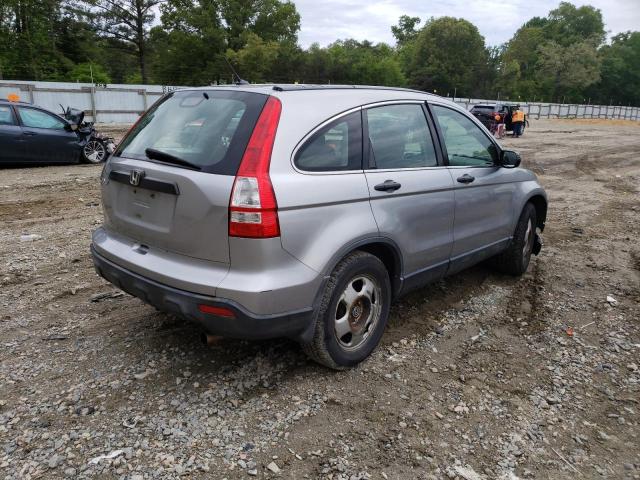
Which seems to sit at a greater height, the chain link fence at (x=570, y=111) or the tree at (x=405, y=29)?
the tree at (x=405, y=29)

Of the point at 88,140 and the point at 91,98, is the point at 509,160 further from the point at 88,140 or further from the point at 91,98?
the point at 91,98

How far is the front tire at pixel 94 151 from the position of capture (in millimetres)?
12938

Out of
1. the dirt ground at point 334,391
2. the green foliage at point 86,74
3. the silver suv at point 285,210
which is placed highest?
the green foliage at point 86,74

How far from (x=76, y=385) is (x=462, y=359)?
8.56ft

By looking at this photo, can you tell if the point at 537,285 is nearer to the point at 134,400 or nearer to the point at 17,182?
the point at 134,400

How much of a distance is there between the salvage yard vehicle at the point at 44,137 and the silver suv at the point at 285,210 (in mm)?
9551

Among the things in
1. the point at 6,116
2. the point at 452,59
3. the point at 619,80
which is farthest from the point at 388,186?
the point at 619,80

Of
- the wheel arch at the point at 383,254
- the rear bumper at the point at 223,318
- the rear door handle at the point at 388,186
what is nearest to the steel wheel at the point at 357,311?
the wheel arch at the point at 383,254

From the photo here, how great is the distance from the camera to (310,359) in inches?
142

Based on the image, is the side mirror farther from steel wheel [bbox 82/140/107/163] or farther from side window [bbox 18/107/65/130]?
steel wheel [bbox 82/140/107/163]

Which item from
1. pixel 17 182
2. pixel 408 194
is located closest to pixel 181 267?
pixel 408 194

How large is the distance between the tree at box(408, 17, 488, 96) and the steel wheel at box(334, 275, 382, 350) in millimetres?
81673

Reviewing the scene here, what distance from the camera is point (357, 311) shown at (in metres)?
3.48

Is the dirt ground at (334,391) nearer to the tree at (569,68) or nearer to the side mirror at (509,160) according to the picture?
the side mirror at (509,160)
